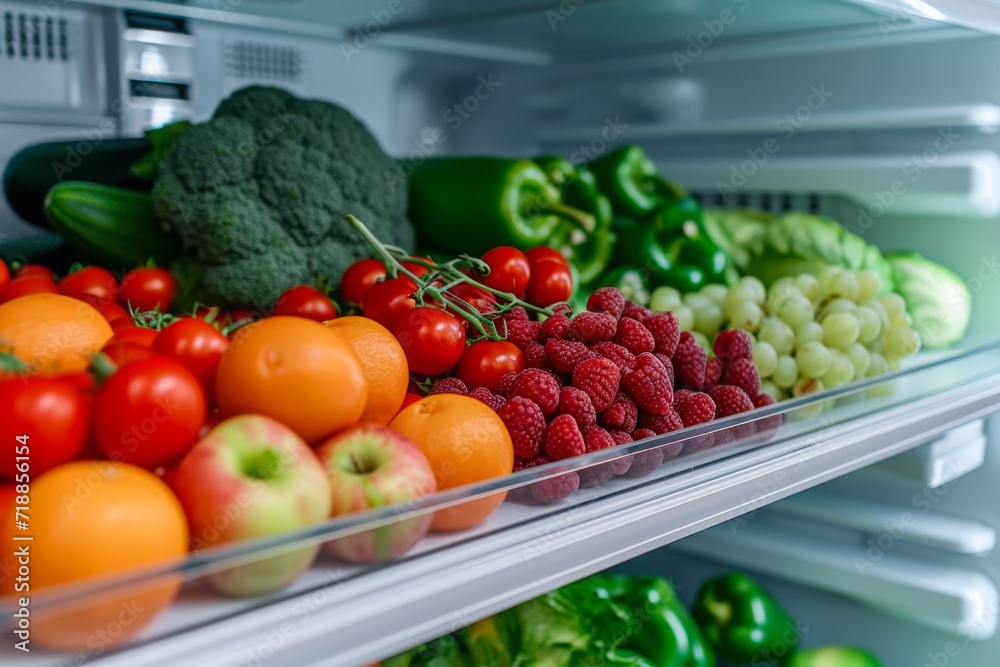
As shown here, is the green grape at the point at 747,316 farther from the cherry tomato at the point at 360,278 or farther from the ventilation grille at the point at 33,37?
the ventilation grille at the point at 33,37

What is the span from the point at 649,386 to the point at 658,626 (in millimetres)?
578

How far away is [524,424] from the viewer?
0.65 meters

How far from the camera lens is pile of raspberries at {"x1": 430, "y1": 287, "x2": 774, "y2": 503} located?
2.14 feet

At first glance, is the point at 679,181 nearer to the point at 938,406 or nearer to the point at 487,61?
the point at 487,61

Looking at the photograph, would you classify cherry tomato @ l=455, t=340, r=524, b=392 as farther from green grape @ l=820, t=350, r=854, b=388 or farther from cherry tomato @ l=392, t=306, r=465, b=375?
green grape @ l=820, t=350, r=854, b=388

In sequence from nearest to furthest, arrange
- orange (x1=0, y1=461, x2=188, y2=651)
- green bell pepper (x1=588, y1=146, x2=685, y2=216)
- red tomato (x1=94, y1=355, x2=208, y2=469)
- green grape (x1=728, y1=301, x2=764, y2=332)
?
orange (x1=0, y1=461, x2=188, y2=651) → red tomato (x1=94, y1=355, x2=208, y2=469) → green grape (x1=728, y1=301, x2=764, y2=332) → green bell pepper (x1=588, y1=146, x2=685, y2=216)

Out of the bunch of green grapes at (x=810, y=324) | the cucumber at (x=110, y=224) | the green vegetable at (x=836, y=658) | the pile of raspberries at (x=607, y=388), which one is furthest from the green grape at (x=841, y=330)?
the cucumber at (x=110, y=224)

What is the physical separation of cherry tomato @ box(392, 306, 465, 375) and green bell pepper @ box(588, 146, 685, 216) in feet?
2.42

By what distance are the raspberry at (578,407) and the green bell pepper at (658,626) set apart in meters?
0.55

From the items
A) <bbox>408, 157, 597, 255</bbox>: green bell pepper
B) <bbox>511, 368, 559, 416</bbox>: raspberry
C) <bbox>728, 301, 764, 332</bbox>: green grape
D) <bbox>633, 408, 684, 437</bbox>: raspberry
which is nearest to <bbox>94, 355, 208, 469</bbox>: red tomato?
<bbox>511, 368, 559, 416</bbox>: raspberry

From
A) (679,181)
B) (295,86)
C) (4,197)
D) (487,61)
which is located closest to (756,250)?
(679,181)

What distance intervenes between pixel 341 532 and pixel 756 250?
106 centimetres

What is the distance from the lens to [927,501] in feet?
4.02

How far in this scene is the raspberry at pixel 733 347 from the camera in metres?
0.83
